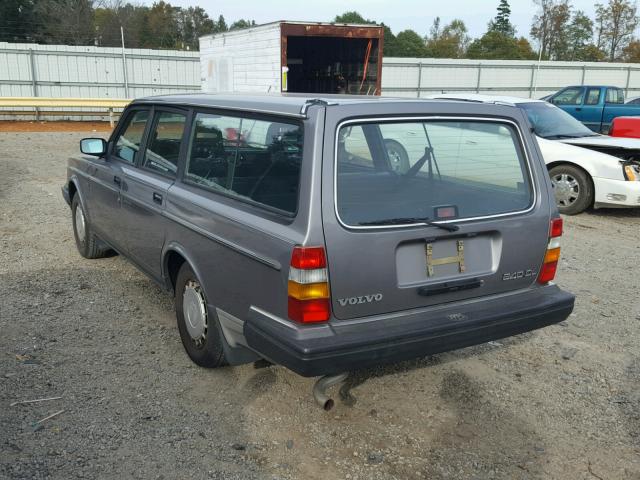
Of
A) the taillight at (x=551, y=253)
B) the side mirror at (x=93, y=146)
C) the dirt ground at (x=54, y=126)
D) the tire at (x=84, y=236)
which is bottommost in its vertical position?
the dirt ground at (x=54, y=126)

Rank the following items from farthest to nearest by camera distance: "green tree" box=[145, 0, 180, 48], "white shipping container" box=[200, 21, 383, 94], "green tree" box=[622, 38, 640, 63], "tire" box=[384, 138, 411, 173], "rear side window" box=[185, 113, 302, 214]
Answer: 1. "green tree" box=[145, 0, 180, 48]
2. "green tree" box=[622, 38, 640, 63]
3. "white shipping container" box=[200, 21, 383, 94]
4. "tire" box=[384, 138, 411, 173]
5. "rear side window" box=[185, 113, 302, 214]

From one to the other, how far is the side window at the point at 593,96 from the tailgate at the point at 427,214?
54.8ft

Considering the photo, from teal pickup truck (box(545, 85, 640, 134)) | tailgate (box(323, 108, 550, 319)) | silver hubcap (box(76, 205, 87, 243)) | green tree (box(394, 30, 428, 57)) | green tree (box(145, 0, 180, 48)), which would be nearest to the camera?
tailgate (box(323, 108, 550, 319))

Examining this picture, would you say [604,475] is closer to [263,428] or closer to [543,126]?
[263,428]

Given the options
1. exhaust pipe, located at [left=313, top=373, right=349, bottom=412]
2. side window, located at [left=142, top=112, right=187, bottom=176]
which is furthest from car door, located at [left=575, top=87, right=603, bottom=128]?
exhaust pipe, located at [left=313, top=373, right=349, bottom=412]

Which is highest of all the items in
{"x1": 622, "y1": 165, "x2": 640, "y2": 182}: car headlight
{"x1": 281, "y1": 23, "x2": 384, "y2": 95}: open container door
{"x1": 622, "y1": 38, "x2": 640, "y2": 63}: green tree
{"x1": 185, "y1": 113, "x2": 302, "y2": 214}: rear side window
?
{"x1": 622, "y1": 38, "x2": 640, "y2": 63}: green tree

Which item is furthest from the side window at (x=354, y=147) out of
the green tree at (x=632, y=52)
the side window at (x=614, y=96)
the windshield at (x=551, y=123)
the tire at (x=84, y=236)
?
the green tree at (x=632, y=52)

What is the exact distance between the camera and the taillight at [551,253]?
3.54 m

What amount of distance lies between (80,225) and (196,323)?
9.37 feet

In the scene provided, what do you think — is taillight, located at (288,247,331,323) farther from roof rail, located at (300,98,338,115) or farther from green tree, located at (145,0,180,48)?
green tree, located at (145,0,180,48)

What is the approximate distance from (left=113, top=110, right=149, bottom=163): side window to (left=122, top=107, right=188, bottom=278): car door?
15 cm

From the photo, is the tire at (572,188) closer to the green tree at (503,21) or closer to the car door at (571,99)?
the car door at (571,99)

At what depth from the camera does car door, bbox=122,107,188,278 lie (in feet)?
13.4

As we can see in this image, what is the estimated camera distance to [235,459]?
3064mm
